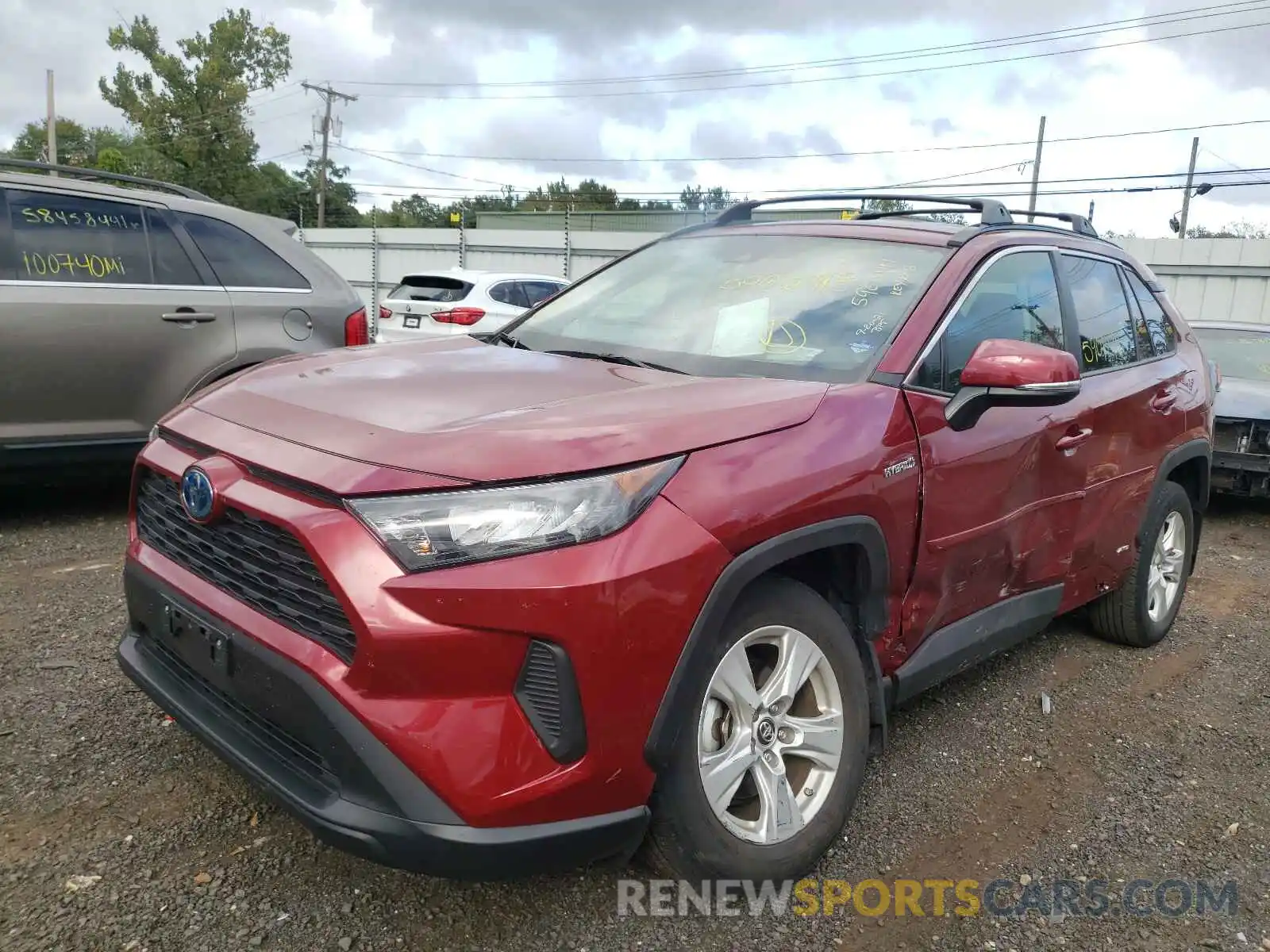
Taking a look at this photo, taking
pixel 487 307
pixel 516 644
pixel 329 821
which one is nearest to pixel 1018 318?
pixel 516 644

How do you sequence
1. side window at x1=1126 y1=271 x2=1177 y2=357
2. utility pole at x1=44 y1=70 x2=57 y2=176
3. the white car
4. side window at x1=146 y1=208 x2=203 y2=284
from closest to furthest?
side window at x1=1126 y1=271 x2=1177 y2=357
side window at x1=146 y1=208 x2=203 y2=284
the white car
utility pole at x1=44 y1=70 x2=57 y2=176

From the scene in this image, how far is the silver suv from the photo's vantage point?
4.79 meters

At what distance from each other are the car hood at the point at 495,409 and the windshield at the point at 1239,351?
21.6ft

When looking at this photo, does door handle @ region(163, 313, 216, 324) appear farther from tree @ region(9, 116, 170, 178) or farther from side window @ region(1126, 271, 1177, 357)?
tree @ region(9, 116, 170, 178)

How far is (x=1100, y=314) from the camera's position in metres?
3.81

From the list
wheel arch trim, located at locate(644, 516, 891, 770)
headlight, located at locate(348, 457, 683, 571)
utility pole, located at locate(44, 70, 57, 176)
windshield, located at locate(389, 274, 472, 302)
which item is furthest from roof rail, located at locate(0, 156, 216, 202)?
utility pole, located at locate(44, 70, 57, 176)

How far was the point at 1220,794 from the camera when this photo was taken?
3.12 meters

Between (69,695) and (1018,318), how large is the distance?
11.3 feet

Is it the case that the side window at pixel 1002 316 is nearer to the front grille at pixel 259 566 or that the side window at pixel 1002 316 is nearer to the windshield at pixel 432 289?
the front grille at pixel 259 566

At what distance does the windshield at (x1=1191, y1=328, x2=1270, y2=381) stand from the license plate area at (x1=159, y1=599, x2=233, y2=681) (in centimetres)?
760

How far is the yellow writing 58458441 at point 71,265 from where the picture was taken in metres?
4.86

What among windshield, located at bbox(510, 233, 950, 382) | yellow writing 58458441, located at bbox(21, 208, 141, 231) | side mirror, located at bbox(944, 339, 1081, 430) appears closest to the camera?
side mirror, located at bbox(944, 339, 1081, 430)

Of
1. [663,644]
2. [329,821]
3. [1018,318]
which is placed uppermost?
[1018,318]

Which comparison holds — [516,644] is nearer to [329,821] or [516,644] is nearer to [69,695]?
[329,821]
